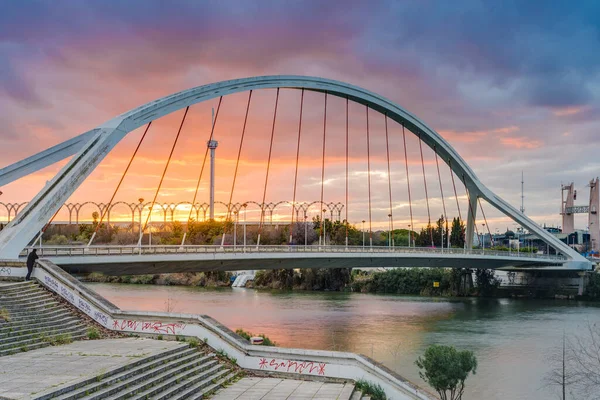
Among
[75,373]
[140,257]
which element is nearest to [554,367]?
[140,257]

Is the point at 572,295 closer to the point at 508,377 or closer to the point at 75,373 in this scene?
the point at 508,377

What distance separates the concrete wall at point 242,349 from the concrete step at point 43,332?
0.73 metres

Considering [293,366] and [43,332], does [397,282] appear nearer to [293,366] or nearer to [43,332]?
[293,366]

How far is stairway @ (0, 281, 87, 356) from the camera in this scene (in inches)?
512

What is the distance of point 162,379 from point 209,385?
1126 millimetres

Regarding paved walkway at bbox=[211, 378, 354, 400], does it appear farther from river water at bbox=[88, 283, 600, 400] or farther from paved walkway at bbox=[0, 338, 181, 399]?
river water at bbox=[88, 283, 600, 400]

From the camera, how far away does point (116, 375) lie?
424 inches

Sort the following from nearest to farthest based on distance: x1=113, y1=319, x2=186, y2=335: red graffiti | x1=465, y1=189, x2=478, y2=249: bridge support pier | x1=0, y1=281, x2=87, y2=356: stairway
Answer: x1=0, y1=281, x2=87, y2=356: stairway → x1=113, y1=319, x2=186, y2=335: red graffiti → x1=465, y1=189, x2=478, y2=249: bridge support pier

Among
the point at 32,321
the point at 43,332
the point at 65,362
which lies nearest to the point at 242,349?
the point at 65,362

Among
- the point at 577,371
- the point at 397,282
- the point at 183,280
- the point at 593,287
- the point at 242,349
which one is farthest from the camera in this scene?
the point at 183,280

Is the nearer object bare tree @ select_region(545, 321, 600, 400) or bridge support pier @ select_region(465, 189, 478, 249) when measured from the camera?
bare tree @ select_region(545, 321, 600, 400)

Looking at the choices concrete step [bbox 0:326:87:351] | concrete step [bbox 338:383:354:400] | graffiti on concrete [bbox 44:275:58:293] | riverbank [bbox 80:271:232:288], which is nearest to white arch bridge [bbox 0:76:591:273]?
graffiti on concrete [bbox 44:275:58:293]

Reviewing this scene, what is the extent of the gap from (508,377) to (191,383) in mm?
14371

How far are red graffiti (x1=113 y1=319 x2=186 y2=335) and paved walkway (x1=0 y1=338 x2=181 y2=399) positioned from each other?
49 cm
